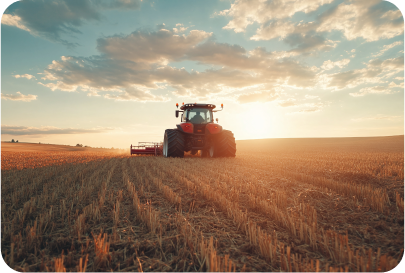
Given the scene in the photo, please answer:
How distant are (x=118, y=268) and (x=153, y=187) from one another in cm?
A: 340

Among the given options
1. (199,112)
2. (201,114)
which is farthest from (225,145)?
(199,112)

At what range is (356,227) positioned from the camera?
310cm

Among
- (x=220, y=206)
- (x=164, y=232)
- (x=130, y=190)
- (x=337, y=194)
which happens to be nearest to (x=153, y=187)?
(x=130, y=190)

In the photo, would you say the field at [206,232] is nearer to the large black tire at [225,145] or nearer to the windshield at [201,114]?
the large black tire at [225,145]

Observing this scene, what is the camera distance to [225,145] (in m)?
12.0

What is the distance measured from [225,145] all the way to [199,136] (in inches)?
58.1

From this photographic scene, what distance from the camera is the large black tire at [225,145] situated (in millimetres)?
12027

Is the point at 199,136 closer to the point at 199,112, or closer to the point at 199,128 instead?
the point at 199,128

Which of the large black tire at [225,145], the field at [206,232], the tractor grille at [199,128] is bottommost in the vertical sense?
the field at [206,232]

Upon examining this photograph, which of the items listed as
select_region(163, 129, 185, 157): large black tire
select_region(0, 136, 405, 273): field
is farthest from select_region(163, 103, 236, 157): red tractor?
select_region(0, 136, 405, 273): field

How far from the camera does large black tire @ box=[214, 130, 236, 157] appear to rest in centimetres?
1203

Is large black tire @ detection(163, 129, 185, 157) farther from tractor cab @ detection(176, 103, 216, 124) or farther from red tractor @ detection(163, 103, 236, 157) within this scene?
tractor cab @ detection(176, 103, 216, 124)

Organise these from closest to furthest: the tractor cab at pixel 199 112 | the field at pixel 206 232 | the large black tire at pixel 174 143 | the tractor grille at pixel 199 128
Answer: the field at pixel 206 232 < the large black tire at pixel 174 143 < the tractor grille at pixel 199 128 < the tractor cab at pixel 199 112

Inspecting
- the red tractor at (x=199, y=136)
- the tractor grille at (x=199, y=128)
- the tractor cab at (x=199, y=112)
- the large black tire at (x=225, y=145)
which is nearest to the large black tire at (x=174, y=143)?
the red tractor at (x=199, y=136)
